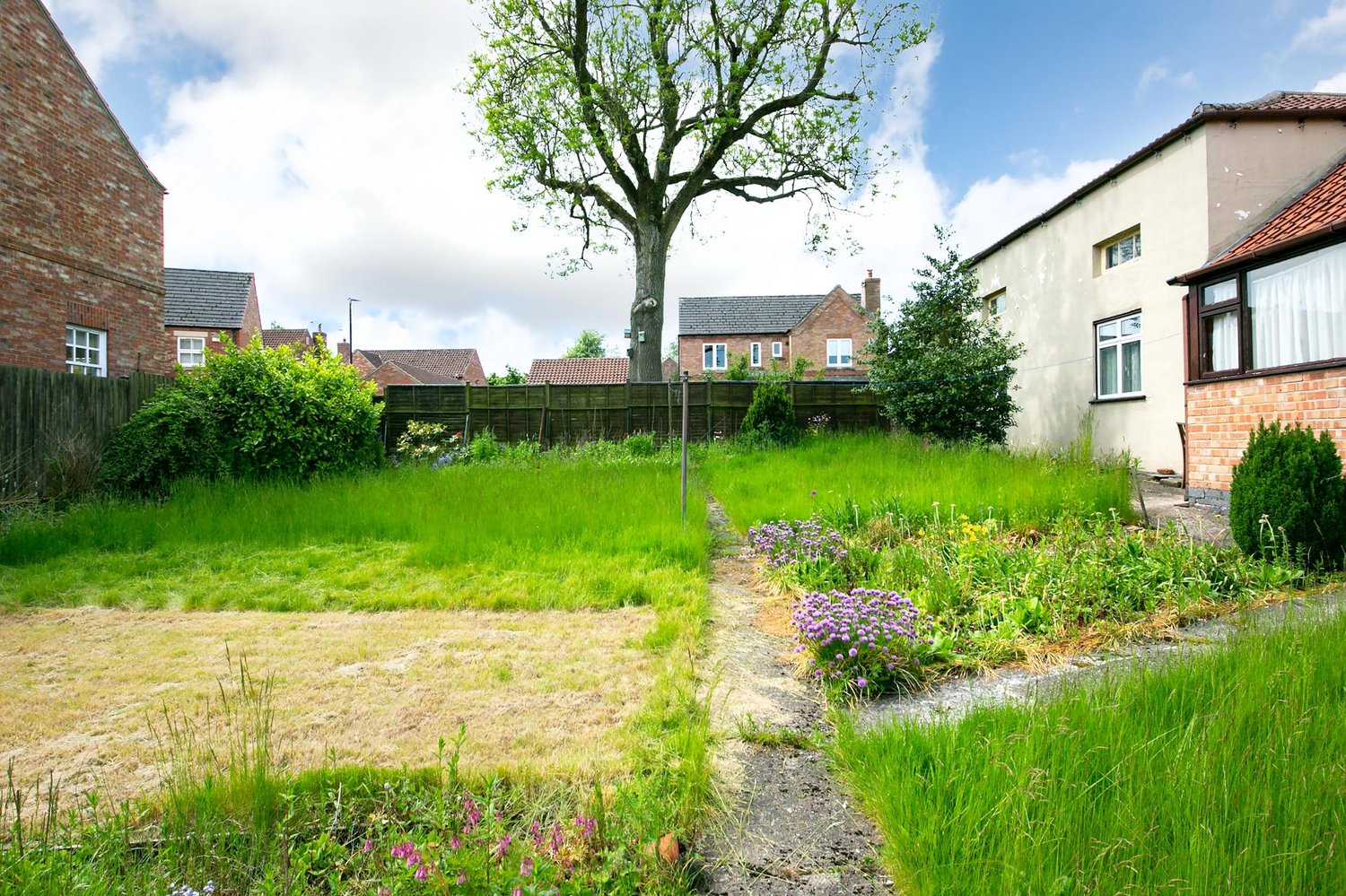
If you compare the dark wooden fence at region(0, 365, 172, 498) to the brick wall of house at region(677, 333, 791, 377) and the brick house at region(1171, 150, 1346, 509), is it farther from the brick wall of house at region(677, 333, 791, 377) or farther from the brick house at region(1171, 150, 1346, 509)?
the brick wall of house at region(677, 333, 791, 377)

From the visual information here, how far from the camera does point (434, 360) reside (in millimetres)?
59594

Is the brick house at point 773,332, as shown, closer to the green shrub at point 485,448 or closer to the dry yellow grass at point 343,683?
the green shrub at point 485,448

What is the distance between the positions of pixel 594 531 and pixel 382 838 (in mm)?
4543

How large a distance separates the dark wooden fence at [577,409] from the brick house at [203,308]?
14156 mm

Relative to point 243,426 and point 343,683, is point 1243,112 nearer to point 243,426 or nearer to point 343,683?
point 343,683

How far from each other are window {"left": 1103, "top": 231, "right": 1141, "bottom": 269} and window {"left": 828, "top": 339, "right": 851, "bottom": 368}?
73.6 feet

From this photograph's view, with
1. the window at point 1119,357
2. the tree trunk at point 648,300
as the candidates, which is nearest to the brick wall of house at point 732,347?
the tree trunk at point 648,300

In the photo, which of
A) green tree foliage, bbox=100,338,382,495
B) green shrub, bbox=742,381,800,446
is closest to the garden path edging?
green tree foliage, bbox=100,338,382,495

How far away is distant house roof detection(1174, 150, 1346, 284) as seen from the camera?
6578 millimetres

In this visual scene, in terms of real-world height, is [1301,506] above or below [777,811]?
above

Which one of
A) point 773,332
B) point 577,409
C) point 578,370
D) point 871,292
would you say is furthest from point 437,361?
point 577,409

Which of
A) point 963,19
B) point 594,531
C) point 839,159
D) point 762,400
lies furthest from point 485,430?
point 963,19

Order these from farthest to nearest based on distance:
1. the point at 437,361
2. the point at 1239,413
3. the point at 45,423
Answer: the point at 437,361, the point at 45,423, the point at 1239,413

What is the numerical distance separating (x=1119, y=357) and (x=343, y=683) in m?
12.8
